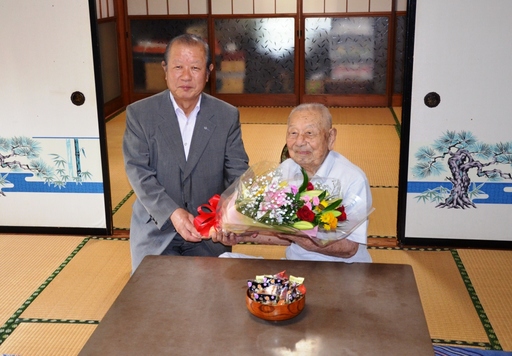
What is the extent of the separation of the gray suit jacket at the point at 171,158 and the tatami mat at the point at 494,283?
53.3 inches

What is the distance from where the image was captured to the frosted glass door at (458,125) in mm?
3613

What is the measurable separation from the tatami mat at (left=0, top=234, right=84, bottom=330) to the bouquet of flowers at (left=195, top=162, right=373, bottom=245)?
1.51 m

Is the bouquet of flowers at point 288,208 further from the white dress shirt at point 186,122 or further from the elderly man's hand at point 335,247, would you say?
the white dress shirt at point 186,122

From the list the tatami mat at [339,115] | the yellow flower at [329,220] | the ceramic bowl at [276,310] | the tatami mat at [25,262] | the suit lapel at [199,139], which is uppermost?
the suit lapel at [199,139]

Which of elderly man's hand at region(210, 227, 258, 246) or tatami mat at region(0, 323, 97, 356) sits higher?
elderly man's hand at region(210, 227, 258, 246)

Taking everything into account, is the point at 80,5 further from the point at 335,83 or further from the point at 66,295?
the point at 335,83

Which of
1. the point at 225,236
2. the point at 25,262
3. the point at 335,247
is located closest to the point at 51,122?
the point at 25,262

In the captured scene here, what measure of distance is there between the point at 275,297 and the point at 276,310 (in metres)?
0.04

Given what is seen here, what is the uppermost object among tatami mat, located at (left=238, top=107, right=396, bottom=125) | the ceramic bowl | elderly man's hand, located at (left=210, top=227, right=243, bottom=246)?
elderly man's hand, located at (left=210, top=227, right=243, bottom=246)

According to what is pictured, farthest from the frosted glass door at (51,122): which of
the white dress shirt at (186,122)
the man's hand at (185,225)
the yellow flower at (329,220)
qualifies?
the yellow flower at (329,220)

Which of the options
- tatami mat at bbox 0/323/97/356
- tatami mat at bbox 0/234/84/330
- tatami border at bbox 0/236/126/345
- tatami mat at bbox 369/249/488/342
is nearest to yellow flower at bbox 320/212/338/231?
tatami mat at bbox 369/249/488/342

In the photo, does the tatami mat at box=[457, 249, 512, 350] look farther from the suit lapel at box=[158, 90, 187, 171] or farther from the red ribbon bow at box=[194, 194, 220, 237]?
the suit lapel at box=[158, 90, 187, 171]

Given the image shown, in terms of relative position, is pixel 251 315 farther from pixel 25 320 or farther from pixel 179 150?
pixel 25 320

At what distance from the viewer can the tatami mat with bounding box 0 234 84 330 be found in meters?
3.32
